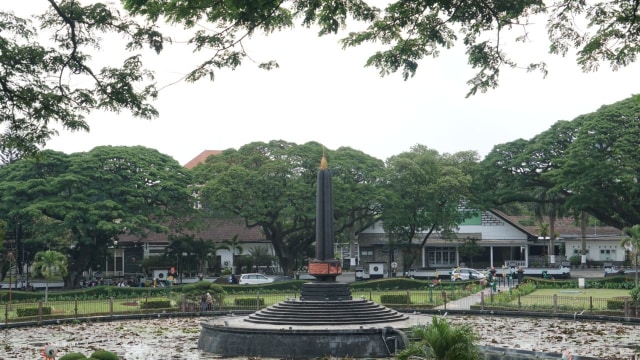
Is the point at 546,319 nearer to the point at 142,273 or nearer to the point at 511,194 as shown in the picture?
the point at 511,194

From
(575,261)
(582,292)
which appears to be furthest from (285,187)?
(575,261)

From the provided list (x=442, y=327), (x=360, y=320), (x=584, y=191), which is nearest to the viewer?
(x=442, y=327)

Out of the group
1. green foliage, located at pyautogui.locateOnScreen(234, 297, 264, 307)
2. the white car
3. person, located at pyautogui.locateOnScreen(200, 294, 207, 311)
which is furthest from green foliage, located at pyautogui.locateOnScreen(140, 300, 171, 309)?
the white car

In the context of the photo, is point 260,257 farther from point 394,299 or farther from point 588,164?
point 588,164

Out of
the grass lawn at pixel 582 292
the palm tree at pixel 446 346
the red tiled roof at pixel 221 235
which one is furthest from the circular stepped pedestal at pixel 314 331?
the red tiled roof at pixel 221 235

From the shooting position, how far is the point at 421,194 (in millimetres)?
54125

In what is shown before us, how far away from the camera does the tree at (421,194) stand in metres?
53.8

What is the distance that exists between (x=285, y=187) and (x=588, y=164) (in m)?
18.9

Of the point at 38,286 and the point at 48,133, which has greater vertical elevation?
the point at 48,133

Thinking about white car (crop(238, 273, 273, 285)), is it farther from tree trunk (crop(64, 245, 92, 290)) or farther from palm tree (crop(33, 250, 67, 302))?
palm tree (crop(33, 250, 67, 302))

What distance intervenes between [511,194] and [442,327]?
42.1 metres

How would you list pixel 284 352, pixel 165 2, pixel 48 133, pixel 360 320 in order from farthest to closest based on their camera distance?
pixel 360 320 → pixel 284 352 → pixel 48 133 → pixel 165 2

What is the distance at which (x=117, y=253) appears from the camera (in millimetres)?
62094

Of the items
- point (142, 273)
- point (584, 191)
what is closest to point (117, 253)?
point (142, 273)
